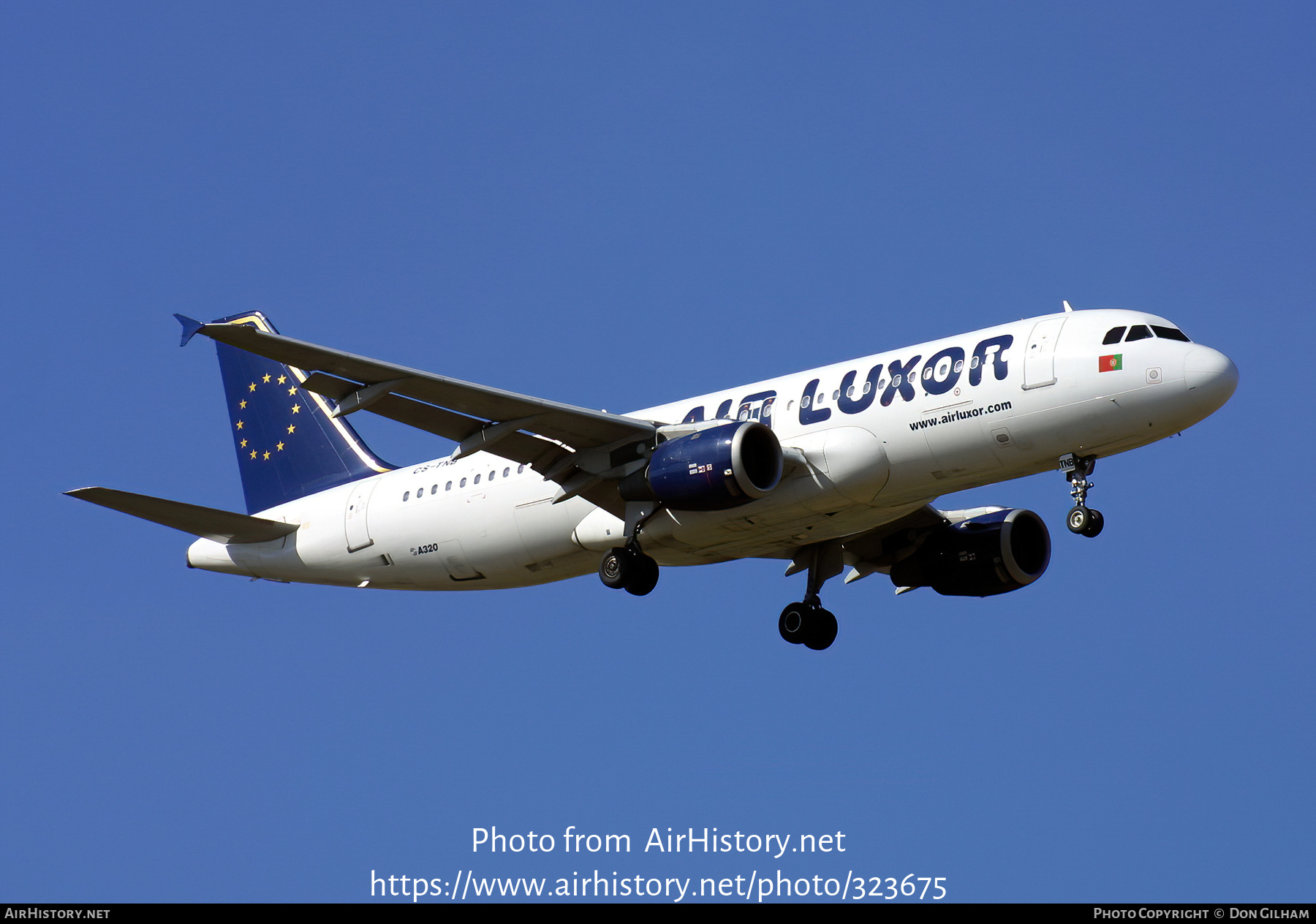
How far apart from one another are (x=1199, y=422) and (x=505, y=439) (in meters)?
13.2

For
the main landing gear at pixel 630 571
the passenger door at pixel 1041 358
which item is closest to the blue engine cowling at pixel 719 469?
the main landing gear at pixel 630 571

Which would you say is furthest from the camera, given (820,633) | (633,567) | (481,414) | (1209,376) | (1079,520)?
(820,633)

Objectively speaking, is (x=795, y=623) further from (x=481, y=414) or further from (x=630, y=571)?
(x=481, y=414)

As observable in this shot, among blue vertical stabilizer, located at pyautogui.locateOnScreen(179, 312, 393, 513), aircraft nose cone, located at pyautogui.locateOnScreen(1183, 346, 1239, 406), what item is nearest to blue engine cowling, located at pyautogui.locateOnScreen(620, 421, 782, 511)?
aircraft nose cone, located at pyautogui.locateOnScreen(1183, 346, 1239, 406)

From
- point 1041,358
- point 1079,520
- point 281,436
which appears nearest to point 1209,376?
point 1041,358

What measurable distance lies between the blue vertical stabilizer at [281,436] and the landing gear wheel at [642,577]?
921 centimetres

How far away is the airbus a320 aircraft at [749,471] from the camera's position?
2933 centimetres

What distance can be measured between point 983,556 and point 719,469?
8.88 metres

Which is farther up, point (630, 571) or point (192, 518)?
point (192, 518)

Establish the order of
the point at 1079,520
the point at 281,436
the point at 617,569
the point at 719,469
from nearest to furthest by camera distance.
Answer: the point at 1079,520, the point at 719,469, the point at 617,569, the point at 281,436

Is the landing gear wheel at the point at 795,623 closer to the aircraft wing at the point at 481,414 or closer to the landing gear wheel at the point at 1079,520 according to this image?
the aircraft wing at the point at 481,414

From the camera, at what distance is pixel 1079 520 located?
29.5 m

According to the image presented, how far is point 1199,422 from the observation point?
29.3 meters

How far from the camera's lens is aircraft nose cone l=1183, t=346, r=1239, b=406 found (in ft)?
94.0
